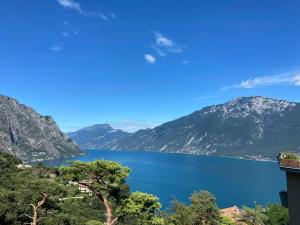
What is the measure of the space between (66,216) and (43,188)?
312cm

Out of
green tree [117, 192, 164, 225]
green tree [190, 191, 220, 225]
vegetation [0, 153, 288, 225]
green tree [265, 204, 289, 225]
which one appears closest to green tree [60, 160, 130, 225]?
vegetation [0, 153, 288, 225]

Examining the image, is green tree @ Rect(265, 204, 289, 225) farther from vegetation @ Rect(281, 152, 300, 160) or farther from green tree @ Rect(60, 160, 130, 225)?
vegetation @ Rect(281, 152, 300, 160)

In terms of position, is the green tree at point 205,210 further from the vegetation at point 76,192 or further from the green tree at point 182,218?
the vegetation at point 76,192

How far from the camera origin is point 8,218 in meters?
18.1

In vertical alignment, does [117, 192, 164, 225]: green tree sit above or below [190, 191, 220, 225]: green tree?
above

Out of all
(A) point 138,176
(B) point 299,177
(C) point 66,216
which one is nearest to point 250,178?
(A) point 138,176

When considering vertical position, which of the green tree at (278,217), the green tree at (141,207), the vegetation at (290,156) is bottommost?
the green tree at (278,217)

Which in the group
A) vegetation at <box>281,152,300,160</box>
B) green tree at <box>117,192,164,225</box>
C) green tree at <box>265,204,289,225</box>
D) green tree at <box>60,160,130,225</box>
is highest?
vegetation at <box>281,152,300,160</box>

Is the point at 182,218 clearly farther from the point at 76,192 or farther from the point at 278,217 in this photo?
the point at 278,217

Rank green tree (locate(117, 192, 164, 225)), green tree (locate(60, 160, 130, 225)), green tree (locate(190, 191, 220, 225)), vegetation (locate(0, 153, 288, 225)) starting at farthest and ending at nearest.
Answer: green tree (locate(190, 191, 220, 225)) → green tree (locate(117, 192, 164, 225)) → vegetation (locate(0, 153, 288, 225)) → green tree (locate(60, 160, 130, 225))

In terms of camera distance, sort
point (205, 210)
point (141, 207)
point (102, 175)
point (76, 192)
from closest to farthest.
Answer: point (102, 175)
point (141, 207)
point (76, 192)
point (205, 210)

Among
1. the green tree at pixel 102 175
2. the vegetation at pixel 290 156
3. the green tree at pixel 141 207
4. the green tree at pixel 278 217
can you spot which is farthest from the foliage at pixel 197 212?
the vegetation at pixel 290 156

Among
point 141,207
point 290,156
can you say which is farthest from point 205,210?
point 290,156

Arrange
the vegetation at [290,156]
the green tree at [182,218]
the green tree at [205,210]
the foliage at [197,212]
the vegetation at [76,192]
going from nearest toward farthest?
the vegetation at [290,156], the vegetation at [76,192], the green tree at [182,218], the foliage at [197,212], the green tree at [205,210]
